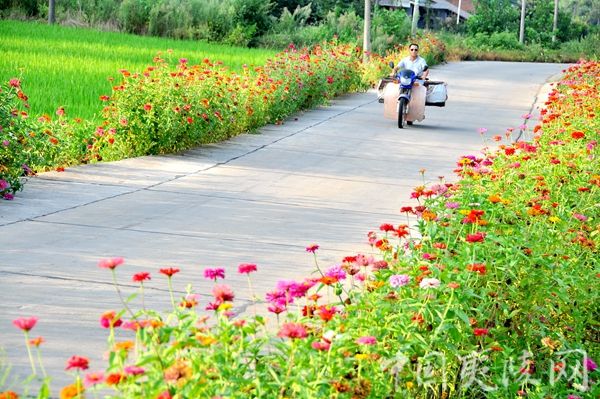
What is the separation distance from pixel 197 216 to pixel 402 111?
1008 centimetres

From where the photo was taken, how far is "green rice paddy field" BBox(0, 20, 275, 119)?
20156mm

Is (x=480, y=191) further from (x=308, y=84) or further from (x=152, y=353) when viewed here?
(x=308, y=84)

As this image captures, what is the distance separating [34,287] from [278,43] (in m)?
40.6

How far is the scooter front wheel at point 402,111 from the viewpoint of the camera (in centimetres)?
2041

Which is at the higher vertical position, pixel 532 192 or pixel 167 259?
pixel 532 192

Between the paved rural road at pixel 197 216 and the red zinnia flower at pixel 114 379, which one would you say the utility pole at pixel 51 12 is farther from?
the red zinnia flower at pixel 114 379

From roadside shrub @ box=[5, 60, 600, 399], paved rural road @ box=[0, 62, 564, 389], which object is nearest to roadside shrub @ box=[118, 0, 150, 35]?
paved rural road @ box=[0, 62, 564, 389]

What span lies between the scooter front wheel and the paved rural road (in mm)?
771

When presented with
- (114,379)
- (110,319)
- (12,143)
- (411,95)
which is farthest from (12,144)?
(411,95)

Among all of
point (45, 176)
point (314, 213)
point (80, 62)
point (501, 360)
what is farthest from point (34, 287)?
point (80, 62)

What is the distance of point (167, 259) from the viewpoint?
8.86m

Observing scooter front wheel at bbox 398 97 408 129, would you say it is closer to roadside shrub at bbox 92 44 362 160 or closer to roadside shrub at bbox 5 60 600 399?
roadside shrub at bbox 92 44 362 160

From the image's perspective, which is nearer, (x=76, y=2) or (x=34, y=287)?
(x=34, y=287)

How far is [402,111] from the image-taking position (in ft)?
67.4
